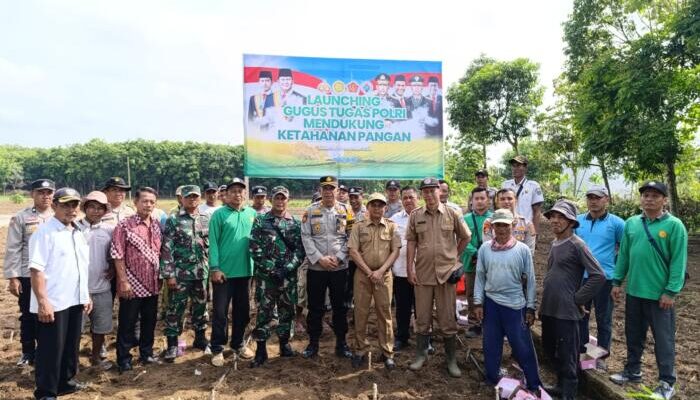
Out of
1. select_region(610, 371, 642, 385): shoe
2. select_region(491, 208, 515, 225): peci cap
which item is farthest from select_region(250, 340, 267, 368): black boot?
select_region(610, 371, 642, 385): shoe

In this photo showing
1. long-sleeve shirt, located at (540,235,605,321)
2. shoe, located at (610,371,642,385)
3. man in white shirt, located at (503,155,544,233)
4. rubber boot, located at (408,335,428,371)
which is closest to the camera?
long-sleeve shirt, located at (540,235,605,321)

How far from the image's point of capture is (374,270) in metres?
4.22

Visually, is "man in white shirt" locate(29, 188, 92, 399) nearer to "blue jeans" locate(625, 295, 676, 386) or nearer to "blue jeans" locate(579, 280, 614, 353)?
"blue jeans" locate(579, 280, 614, 353)

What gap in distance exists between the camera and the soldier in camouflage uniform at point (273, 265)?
426cm

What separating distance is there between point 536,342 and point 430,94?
426cm

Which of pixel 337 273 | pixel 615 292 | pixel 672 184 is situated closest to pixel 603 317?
pixel 615 292

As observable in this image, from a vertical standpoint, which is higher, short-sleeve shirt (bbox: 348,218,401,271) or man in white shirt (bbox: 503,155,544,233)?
man in white shirt (bbox: 503,155,544,233)

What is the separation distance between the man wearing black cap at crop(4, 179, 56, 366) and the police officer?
2614 millimetres

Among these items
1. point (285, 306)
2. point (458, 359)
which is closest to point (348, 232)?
point (285, 306)

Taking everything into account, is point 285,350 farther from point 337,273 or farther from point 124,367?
point 124,367

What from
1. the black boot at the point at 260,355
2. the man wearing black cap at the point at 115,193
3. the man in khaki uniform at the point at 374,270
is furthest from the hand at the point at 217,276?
the man in khaki uniform at the point at 374,270

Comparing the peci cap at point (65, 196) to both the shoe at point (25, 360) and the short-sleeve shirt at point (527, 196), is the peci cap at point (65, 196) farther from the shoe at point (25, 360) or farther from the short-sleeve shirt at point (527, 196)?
the short-sleeve shirt at point (527, 196)

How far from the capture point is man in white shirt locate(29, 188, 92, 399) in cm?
327

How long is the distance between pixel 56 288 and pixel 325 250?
234 cm
